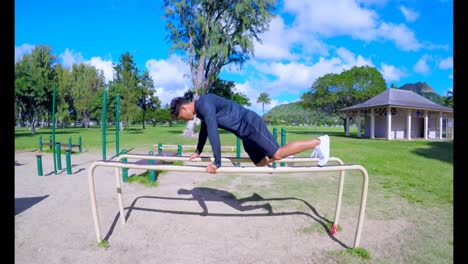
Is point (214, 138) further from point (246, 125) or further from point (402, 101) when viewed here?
point (402, 101)

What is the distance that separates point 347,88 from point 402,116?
10197mm

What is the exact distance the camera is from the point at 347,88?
107 ft

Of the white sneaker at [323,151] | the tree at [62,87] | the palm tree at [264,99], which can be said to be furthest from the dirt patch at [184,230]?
the palm tree at [264,99]

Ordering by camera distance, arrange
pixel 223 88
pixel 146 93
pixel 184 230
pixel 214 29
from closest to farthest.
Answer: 1. pixel 184 230
2. pixel 214 29
3. pixel 223 88
4. pixel 146 93

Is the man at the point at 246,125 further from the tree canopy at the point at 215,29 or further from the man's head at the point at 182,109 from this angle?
the tree canopy at the point at 215,29

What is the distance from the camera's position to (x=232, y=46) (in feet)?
71.4

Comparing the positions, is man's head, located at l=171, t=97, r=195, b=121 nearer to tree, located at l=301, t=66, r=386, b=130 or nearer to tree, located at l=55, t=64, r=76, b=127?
tree, located at l=301, t=66, r=386, b=130

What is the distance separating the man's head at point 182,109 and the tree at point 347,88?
1260 inches

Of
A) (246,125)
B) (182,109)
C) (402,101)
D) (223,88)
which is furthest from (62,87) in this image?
(402,101)

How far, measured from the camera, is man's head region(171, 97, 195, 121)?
2.74 m

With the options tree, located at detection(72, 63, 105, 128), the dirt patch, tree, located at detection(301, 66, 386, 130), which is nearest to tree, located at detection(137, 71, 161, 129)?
tree, located at detection(72, 63, 105, 128)

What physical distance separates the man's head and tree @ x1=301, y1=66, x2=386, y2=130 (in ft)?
105
